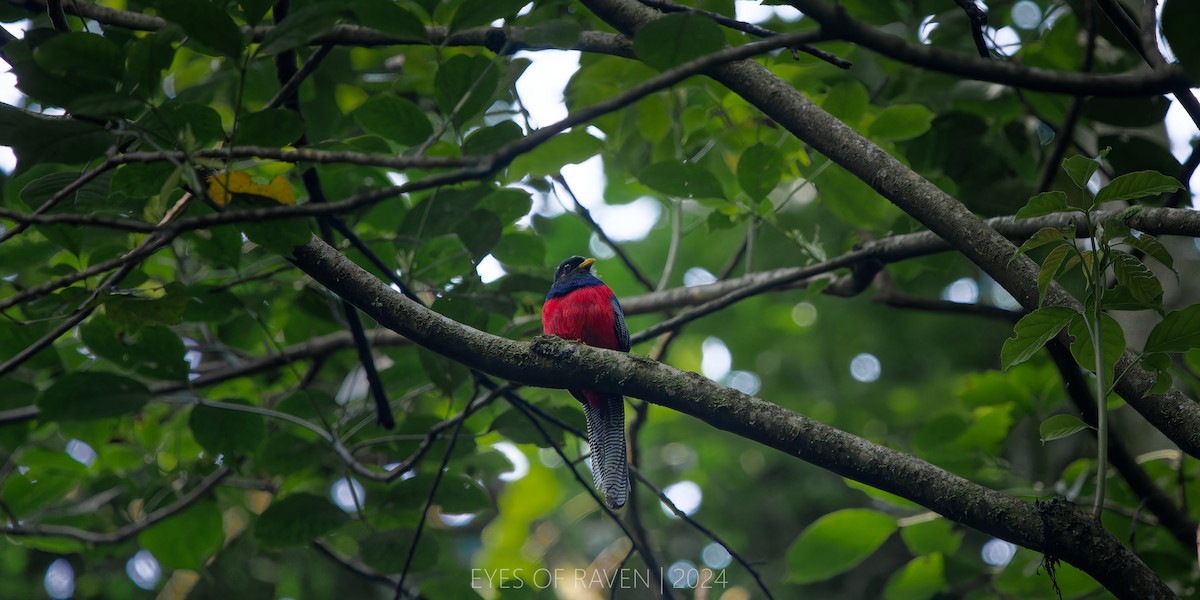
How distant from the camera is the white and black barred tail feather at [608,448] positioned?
4012mm

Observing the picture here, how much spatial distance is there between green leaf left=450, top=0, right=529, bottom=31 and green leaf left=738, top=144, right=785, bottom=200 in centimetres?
122

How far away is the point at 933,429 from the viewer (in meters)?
4.04

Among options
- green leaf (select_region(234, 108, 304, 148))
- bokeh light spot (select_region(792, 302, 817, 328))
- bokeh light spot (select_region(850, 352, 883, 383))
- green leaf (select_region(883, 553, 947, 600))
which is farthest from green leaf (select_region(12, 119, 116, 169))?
bokeh light spot (select_region(850, 352, 883, 383))

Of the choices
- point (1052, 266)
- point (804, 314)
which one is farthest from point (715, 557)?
point (1052, 266)

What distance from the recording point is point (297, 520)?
12.0 ft

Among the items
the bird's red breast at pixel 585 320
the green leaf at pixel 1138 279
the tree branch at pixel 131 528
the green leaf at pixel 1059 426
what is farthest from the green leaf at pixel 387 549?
the green leaf at pixel 1138 279

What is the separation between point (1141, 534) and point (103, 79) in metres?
4.68

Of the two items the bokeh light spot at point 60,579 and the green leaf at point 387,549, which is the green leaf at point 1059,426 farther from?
the bokeh light spot at point 60,579

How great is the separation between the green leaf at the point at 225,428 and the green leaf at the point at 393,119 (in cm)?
135

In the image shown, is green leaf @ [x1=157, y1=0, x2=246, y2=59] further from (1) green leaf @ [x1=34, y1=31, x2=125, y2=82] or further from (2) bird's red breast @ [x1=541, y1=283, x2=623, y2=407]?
(2) bird's red breast @ [x1=541, y1=283, x2=623, y2=407]

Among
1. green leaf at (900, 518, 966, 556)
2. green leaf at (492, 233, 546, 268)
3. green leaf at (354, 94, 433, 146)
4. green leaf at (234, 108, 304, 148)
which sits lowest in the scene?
green leaf at (900, 518, 966, 556)

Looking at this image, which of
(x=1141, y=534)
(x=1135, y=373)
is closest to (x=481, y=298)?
(x=1135, y=373)

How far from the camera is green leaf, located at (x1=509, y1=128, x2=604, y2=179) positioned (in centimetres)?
374

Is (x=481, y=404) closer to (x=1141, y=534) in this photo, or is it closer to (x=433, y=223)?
(x=433, y=223)
